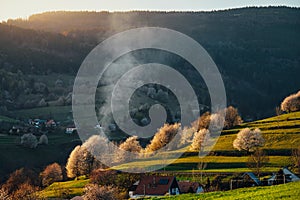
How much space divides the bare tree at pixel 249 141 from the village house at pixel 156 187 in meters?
18.6

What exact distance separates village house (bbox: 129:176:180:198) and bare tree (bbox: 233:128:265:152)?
18606mm

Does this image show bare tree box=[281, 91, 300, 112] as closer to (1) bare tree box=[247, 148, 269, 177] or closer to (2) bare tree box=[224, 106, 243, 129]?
(2) bare tree box=[224, 106, 243, 129]

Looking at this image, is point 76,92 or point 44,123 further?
point 76,92

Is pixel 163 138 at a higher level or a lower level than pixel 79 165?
higher

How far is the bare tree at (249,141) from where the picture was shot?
65.8 metres

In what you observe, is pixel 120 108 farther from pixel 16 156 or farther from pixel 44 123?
pixel 16 156

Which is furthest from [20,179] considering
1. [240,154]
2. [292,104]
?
[292,104]

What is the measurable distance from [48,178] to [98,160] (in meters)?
8.69

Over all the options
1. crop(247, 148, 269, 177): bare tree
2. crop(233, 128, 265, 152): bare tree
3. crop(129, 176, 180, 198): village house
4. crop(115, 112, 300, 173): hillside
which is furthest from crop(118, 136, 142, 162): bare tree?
crop(247, 148, 269, 177): bare tree

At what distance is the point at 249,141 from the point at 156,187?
20.4 meters

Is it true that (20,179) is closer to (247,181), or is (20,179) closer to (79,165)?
(79,165)

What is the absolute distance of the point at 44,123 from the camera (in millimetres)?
117250

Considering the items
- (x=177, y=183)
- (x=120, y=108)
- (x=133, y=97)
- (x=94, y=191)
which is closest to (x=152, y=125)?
(x=120, y=108)

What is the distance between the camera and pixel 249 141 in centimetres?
6556
